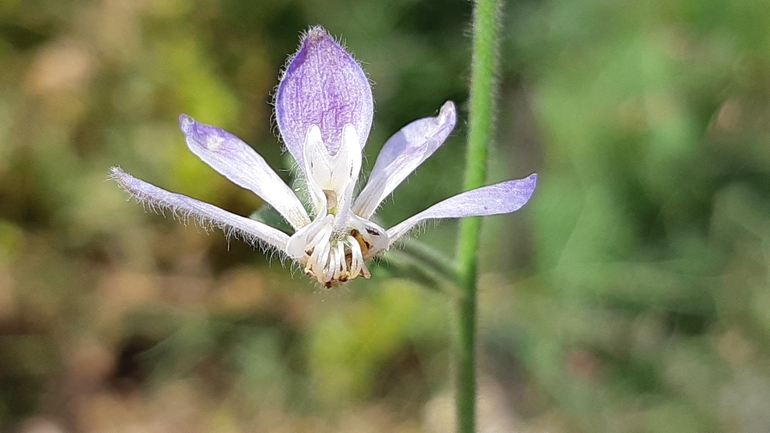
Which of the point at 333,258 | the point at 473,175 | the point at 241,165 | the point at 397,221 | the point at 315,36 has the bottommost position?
the point at 333,258

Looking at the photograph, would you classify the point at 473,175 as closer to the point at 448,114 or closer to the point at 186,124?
the point at 448,114

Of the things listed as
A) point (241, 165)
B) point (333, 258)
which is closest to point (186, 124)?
point (241, 165)

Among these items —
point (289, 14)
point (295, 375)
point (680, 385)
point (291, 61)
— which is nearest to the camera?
point (291, 61)

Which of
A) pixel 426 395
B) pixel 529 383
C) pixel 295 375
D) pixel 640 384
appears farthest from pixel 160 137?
pixel 640 384

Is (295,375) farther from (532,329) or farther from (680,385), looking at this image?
(680,385)

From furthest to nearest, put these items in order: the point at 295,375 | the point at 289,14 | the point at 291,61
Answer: the point at 289,14
the point at 295,375
the point at 291,61

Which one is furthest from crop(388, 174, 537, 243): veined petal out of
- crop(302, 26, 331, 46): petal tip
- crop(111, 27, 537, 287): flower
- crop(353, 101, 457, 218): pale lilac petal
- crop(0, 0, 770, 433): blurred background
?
crop(0, 0, 770, 433): blurred background
